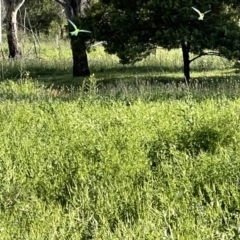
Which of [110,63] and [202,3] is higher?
[202,3]

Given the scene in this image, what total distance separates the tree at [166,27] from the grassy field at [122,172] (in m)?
3.78

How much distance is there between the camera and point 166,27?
33.5 ft

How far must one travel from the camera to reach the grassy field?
3.17 metres

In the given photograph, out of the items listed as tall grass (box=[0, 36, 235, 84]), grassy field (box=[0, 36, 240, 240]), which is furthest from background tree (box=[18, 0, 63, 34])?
grassy field (box=[0, 36, 240, 240])

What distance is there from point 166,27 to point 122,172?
6.66 meters

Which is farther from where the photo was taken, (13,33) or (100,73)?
(13,33)

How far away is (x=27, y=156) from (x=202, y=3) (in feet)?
21.5

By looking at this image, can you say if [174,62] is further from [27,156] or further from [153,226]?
[153,226]

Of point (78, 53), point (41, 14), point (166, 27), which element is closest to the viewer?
point (166, 27)

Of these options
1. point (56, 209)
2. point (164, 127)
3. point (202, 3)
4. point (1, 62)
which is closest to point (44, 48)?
point (1, 62)

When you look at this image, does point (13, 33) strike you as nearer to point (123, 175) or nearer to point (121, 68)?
point (121, 68)

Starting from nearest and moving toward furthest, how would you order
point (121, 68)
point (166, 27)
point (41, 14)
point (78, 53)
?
point (166, 27)
point (78, 53)
point (121, 68)
point (41, 14)

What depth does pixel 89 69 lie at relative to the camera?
1495cm

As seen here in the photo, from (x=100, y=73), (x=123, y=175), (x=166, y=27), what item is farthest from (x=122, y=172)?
(x=100, y=73)
